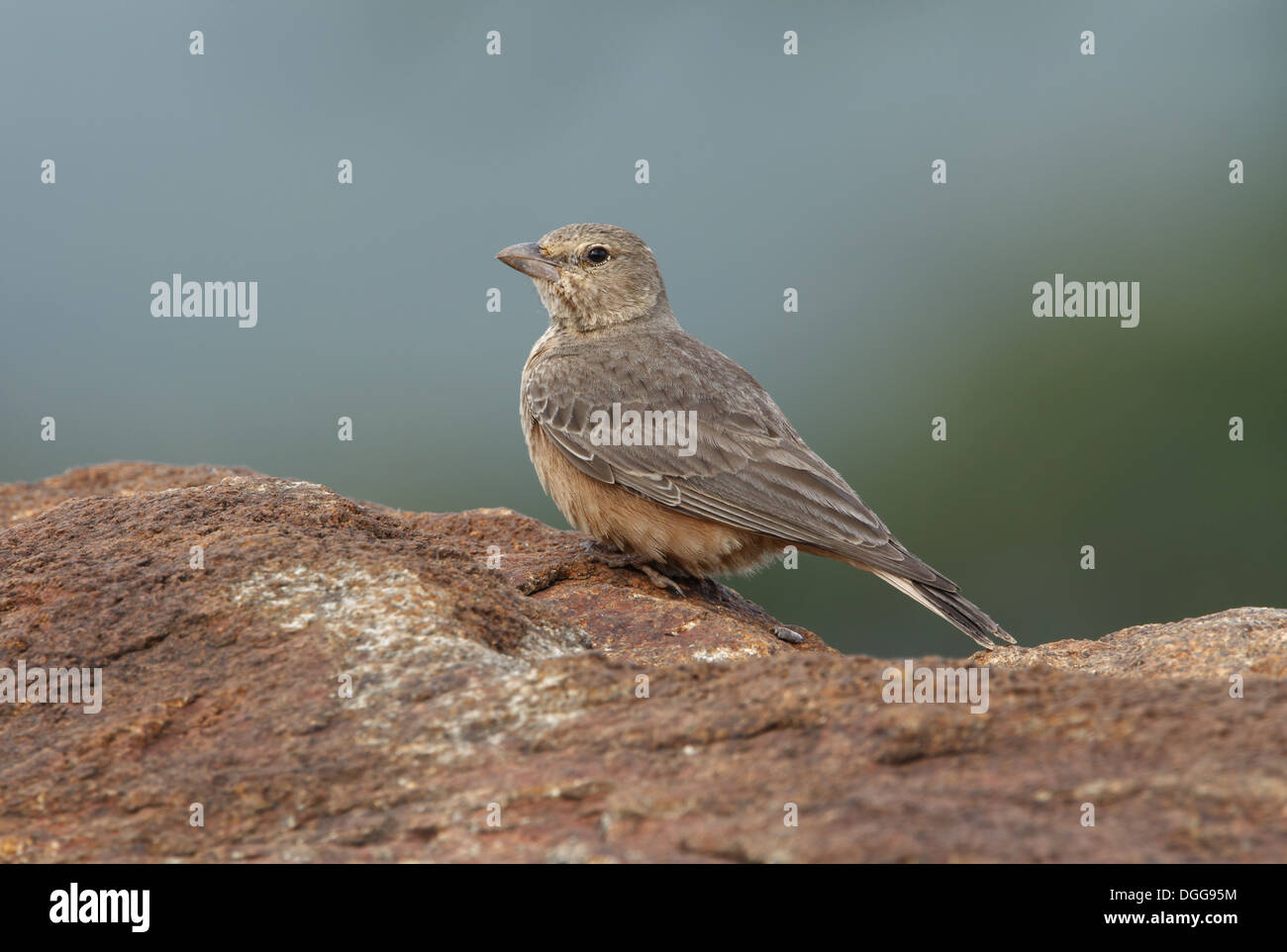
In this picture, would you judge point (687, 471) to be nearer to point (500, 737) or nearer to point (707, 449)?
point (707, 449)

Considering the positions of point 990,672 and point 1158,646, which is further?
point 1158,646

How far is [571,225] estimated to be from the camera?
8.32 metres

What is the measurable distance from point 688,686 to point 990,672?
0.89 meters

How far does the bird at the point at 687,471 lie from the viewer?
654 centimetres

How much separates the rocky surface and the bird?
187 centimetres

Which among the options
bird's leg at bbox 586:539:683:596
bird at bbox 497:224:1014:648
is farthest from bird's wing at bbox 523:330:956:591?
bird's leg at bbox 586:539:683:596

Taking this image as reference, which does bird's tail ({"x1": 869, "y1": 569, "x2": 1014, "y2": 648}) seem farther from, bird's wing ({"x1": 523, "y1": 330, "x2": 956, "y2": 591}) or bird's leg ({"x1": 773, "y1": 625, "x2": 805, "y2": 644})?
bird's leg ({"x1": 773, "y1": 625, "x2": 805, "y2": 644})

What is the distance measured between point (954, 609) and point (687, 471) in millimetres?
1608

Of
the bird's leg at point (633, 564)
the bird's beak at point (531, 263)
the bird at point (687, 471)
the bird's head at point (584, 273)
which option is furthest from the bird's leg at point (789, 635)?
the bird's beak at point (531, 263)
